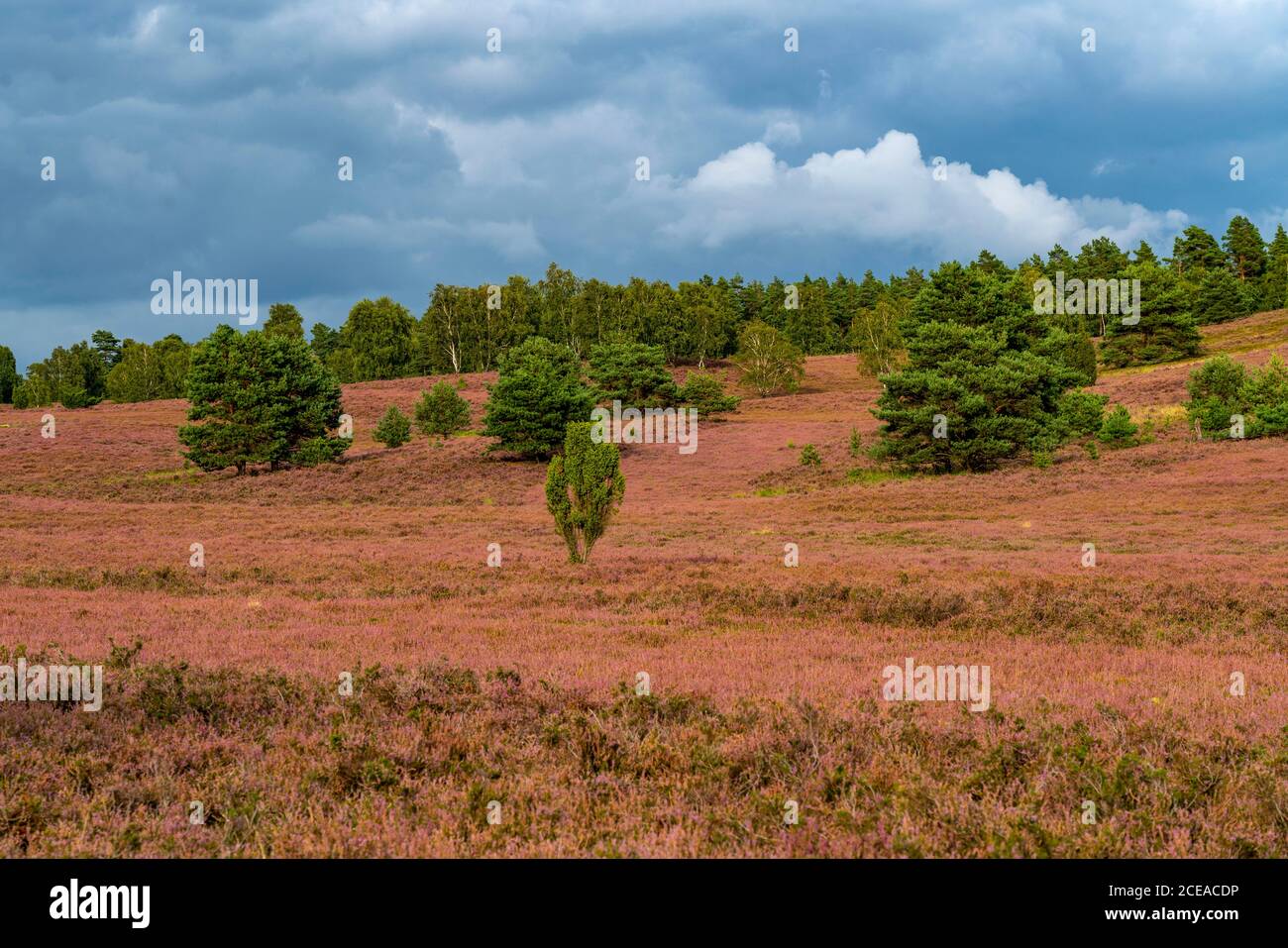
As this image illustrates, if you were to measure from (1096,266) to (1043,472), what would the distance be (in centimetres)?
8984

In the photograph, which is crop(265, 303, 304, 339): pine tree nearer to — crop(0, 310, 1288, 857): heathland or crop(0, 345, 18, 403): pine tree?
crop(0, 345, 18, 403): pine tree

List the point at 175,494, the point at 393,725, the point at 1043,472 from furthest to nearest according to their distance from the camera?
1. the point at 175,494
2. the point at 1043,472
3. the point at 393,725

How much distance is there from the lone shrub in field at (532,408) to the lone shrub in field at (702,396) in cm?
1580

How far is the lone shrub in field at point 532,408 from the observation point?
54.0 m

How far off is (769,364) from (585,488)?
69867mm

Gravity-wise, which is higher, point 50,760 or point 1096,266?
point 1096,266

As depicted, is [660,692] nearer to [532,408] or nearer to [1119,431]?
[1119,431]

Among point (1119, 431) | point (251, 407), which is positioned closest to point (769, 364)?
point (1119, 431)

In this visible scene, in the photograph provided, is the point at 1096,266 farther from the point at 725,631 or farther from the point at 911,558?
the point at 725,631

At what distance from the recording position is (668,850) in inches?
176

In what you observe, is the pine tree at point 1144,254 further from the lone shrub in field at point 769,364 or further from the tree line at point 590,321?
the lone shrub in field at point 769,364
